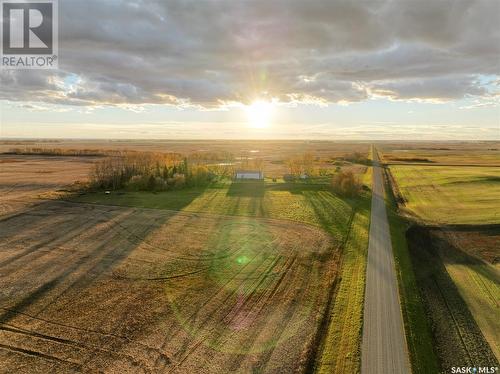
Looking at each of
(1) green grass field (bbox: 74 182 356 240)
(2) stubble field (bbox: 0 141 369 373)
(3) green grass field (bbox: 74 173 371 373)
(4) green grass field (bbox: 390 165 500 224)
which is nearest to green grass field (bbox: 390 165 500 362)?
(4) green grass field (bbox: 390 165 500 224)

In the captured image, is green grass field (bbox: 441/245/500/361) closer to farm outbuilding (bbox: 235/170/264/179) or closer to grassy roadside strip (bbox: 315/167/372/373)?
grassy roadside strip (bbox: 315/167/372/373)

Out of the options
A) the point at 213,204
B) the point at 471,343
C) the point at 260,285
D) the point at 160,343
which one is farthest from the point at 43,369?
the point at 213,204

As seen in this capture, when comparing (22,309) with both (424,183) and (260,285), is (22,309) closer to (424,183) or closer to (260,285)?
(260,285)

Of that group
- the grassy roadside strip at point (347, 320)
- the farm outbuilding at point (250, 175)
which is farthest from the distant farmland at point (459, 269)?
the farm outbuilding at point (250, 175)

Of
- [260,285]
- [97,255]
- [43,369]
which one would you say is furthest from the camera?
[97,255]

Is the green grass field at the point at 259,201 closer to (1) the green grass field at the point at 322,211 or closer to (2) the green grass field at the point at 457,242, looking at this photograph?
(1) the green grass field at the point at 322,211

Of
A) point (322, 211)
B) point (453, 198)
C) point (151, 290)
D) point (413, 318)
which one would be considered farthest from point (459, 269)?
point (453, 198)
